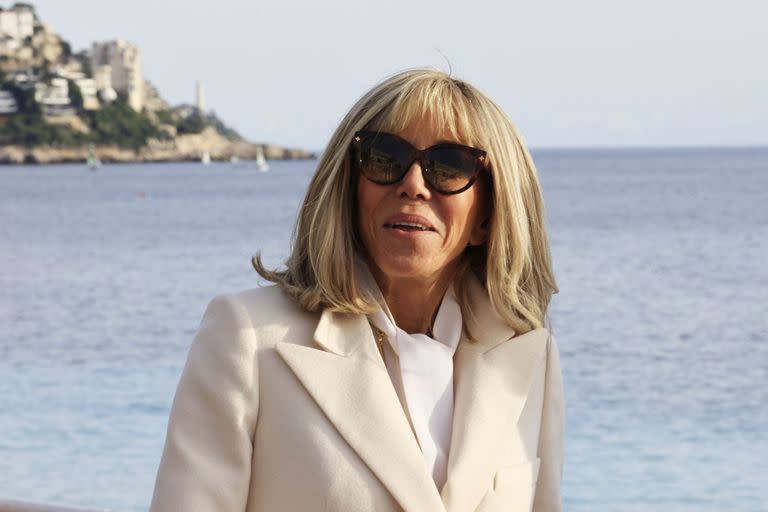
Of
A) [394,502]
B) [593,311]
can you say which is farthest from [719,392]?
[394,502]

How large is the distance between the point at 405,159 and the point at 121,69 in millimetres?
136130

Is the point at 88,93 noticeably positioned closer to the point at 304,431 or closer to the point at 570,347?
the point at 570,347

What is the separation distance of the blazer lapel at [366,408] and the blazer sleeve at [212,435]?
3.6 inches

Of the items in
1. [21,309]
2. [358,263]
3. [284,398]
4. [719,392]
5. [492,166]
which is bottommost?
[21,309]

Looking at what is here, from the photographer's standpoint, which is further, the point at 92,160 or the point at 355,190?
the point at 92,160

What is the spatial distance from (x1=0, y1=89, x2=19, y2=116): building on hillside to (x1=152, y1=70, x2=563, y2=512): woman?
121 metres

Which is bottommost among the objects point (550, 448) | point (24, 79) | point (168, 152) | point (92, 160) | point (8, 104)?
point (168, 152)

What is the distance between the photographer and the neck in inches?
92.4

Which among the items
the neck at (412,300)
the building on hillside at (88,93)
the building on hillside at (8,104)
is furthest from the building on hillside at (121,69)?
the neck at (412,300)

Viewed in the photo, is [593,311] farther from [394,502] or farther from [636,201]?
[636,201]

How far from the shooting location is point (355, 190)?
2.27 meters

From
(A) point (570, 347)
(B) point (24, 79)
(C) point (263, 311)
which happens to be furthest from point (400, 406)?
(B) point (24, 79)

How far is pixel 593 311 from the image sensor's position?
70.5 ft

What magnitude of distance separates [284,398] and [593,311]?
19770mm
